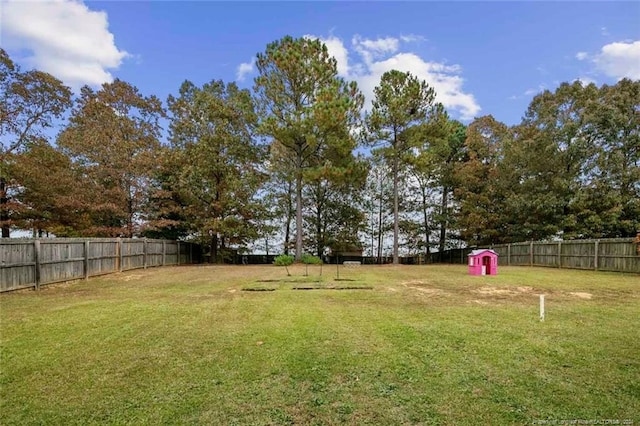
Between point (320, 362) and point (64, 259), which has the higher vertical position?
point (64, 259)

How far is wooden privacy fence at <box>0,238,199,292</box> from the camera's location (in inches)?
346

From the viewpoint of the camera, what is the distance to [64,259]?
10602mm

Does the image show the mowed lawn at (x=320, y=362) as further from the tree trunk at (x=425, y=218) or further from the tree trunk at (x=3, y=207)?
the tree trunk at (x=425, y=218)

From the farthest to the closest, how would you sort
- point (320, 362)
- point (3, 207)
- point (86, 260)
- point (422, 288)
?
point (3, 207), point (86, 260), point (422, 288), point (320, 362)

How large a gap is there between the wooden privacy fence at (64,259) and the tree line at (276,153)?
3.82m

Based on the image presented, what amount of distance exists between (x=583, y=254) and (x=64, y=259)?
19.3 meters

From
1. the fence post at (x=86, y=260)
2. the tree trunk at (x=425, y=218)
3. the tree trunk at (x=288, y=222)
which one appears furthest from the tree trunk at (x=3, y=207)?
the tree trunk at (x=425, y=218)

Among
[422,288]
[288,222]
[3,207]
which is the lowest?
[422,288]

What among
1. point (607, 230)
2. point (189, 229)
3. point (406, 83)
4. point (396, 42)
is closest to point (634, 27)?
point (396, 42)

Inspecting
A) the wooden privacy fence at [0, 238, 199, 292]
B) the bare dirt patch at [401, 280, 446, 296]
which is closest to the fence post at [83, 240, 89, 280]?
the wooden privacy fence at [0, 238, 199, 292]

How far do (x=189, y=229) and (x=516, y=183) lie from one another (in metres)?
21.1

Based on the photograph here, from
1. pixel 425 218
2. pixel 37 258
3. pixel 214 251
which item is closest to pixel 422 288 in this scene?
pixel 37 258

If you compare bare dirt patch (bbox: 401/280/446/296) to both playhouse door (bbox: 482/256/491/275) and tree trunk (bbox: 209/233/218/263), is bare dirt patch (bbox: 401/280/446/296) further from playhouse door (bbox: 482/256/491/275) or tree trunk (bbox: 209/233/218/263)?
tree trunk (bbox: 209/233/218/263)

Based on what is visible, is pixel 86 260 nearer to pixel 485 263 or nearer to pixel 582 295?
pixel 485 263
